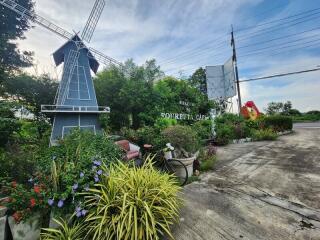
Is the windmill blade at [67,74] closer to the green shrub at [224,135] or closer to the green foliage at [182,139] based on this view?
the green foliage at [182,139]

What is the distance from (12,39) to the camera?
11352 mm

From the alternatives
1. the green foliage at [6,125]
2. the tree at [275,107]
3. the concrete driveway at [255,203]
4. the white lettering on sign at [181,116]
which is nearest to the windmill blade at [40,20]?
the green foliage at [6,125]

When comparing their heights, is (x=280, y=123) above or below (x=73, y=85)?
below

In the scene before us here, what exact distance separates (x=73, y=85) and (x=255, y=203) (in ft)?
24.8

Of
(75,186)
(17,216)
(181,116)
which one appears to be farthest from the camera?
(181,116)

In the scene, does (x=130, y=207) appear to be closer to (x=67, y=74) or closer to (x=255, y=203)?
(x=255, y=203)

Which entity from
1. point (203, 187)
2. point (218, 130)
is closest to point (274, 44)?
point (218, 130)

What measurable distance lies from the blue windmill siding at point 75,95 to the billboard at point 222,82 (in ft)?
26.0

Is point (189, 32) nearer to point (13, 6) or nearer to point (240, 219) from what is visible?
point (13, 6)

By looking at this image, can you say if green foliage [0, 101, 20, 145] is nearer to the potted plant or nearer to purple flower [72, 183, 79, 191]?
purple flower [72, 183, 79, 191]

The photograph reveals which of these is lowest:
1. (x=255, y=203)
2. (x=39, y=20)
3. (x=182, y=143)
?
(x=255, y=203)

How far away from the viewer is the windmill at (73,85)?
23.2 feet

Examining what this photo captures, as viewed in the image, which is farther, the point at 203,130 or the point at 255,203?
the point at 203,130

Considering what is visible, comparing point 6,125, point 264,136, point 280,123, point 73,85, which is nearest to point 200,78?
point 280,123
